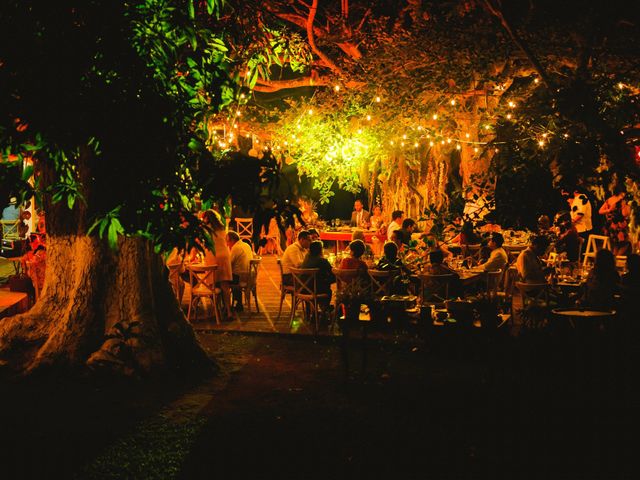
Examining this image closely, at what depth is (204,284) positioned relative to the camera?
9.20m

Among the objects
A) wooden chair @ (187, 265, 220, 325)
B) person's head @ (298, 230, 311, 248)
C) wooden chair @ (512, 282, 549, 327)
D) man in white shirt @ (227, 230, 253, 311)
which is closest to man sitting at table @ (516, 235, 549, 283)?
wooden chair @ (512, 282, 549, 327)

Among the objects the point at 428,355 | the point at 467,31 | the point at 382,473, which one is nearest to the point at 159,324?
the point at 428,355

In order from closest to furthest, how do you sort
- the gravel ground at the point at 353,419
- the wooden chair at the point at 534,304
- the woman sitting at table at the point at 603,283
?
1. the gravel ground at the point at 353,419
2. the wooden chair at the point at 534,304
3. the woman sitting at table at the point at 603,283

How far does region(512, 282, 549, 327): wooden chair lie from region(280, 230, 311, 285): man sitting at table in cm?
305

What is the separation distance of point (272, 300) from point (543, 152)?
6.17 metres

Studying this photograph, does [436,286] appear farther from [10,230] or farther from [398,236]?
[10,230]

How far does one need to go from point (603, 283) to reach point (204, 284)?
5053 mm

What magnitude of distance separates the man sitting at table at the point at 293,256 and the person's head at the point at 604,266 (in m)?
3.87

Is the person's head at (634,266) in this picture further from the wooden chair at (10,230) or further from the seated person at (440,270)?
the wooden chair at (10,230)

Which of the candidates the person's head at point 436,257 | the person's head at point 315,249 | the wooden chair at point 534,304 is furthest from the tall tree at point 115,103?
the person's head at point 315,249

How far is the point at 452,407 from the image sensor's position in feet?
19.1

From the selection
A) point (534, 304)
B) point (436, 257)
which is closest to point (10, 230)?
point (436, 257)

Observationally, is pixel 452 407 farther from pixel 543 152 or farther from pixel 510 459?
pixel 543 152

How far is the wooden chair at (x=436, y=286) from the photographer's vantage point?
26.6 ft
